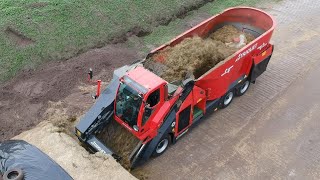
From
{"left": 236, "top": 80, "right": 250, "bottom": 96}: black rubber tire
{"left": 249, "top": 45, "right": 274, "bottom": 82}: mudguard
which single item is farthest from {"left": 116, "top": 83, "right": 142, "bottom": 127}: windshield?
{"left": 249, "top": 45, "right": 274, "bottom": 82}: mudguard

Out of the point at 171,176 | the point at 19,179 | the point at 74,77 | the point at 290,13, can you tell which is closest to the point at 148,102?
the point at 171,176

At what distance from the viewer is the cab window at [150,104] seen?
28.8ft

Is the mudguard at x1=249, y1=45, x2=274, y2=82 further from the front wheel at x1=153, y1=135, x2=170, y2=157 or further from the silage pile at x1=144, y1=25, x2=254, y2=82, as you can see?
the front wheel at x1=153, y1=135, x2=170, y2=157

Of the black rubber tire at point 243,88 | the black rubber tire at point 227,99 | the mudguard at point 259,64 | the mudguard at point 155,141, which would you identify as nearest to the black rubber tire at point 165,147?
the mudguard at point 155,141

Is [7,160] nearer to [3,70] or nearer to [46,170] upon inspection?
[46,170]

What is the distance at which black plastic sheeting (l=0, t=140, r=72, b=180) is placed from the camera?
24.7 ft

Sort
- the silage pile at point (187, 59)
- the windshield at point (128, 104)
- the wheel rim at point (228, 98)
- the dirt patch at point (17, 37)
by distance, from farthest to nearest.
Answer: the dirt patch at point (17, 37), the wheel rim at point (228, 98), the silage pile at point (187, 59), the windshield at point (128, 104)

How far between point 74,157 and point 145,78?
7.64 ft

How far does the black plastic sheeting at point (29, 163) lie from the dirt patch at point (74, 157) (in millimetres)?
916

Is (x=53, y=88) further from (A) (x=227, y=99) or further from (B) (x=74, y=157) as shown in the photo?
(A) (x=227, y=99)

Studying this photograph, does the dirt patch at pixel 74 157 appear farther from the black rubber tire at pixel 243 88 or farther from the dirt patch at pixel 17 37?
the black rubber tire at pixel 243 88

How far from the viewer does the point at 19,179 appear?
7.04 m

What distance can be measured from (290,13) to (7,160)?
12.0 m

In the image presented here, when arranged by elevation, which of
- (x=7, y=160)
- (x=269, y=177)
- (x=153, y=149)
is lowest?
(x=269, y=177)
